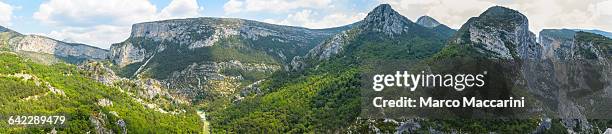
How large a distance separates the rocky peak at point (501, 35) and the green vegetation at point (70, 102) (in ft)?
187

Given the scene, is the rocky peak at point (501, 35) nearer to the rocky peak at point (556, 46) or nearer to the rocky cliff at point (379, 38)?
the rocky peak at point (556, 46)

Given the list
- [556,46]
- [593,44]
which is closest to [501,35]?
[593,44]

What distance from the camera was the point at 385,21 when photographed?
174 meters

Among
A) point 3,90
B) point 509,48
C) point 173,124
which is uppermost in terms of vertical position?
point 509,48

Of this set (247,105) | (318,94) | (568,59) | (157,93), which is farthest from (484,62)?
(157,93)

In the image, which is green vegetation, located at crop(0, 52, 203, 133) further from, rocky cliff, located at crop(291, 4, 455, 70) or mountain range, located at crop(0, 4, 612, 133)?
rocky cliff, located at crop(291, 4, 455, 70)

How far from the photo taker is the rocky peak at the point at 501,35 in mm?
105438

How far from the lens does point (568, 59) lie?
109 meters

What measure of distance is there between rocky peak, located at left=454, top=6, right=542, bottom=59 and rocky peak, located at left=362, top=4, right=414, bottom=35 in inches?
2141

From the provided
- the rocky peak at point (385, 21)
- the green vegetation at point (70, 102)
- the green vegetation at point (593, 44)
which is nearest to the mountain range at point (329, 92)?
the green vegetation at point (593, 44)

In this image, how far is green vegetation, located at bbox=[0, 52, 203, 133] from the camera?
89938 millimetres

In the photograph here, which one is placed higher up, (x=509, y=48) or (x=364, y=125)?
(x=509, y=48)

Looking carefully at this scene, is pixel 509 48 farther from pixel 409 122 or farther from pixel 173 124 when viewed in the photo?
pixel 173 124

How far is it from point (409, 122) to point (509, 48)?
3336cm
